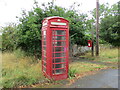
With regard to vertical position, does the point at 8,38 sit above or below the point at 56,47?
above

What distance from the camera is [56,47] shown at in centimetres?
457

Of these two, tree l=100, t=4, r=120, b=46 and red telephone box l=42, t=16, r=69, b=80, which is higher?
tree l=100, t=4, r=120, b=46

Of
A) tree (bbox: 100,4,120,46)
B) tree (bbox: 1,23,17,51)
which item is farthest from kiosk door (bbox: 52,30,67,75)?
tree (bbox: 100,4,120,46)

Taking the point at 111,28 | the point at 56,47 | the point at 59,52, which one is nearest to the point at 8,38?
the point at 56,47

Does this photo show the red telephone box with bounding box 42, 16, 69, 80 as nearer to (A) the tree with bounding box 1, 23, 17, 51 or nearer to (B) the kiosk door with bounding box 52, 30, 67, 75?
(B) the kiosk door with bounding box 52, 30, 67, 75

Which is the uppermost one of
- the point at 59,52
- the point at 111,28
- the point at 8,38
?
the point at 111,28

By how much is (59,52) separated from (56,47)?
0.81 feet

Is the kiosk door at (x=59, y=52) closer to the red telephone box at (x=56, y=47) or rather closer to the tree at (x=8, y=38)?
the red telephone box at (x=56, y=47)

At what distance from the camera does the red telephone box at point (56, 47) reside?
4.32 metres

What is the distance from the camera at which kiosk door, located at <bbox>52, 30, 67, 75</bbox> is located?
4434mm

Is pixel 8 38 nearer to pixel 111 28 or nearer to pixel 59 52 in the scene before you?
pixel 59 52

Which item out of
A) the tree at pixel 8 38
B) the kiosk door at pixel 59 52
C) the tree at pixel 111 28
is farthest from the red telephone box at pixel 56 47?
the tree at pixel 111 28

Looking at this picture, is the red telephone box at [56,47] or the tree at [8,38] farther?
the tree at [8,38]

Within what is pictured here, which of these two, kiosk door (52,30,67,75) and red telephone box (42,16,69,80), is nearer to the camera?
red telephone box (42,16,69,80)
